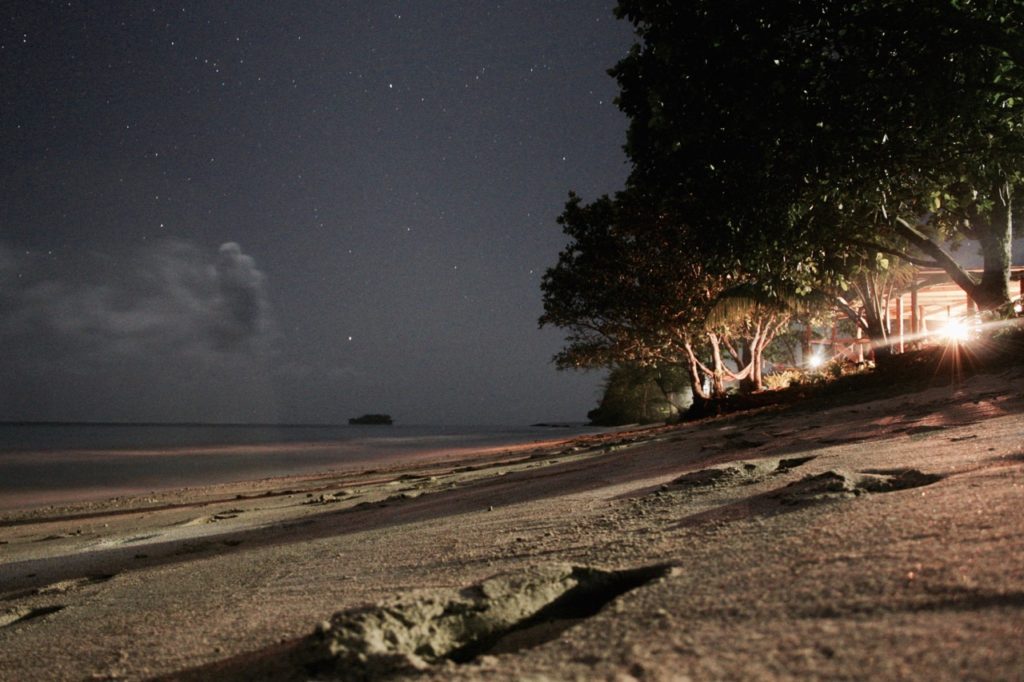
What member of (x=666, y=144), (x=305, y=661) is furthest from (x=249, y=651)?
(x=666, y=144)

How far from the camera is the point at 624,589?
1818mm

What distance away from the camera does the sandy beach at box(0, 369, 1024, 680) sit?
1.20 m

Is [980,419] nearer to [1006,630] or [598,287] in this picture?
[1006,630]

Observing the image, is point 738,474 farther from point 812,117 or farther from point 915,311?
point 915,311

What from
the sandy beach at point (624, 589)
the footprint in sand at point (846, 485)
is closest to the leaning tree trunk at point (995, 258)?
the sandy beach at point (624, 589)

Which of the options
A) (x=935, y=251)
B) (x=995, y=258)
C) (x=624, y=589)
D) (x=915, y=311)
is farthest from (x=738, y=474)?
(x=915, y=311)

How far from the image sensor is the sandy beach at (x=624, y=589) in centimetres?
120

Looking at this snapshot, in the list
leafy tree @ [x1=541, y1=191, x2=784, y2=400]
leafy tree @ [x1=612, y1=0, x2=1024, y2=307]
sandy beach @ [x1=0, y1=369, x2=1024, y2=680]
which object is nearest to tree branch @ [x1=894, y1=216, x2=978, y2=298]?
leafy tree @ [x1=612, y1=0, x2=1024, y2=307]

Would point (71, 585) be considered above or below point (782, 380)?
below

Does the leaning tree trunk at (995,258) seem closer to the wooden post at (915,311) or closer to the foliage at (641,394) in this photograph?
the wooden post at (915,311)

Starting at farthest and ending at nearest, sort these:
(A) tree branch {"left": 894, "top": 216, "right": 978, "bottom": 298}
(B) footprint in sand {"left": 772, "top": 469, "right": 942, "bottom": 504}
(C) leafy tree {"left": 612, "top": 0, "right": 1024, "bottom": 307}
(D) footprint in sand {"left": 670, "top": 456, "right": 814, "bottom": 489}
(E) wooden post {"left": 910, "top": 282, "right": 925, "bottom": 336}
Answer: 1. (E) wooden post {"left": 910, "top": 282, "right": 925, "bottom": 336}
2. (A) tree branch {"left": 894, "top": 216, "right": 978, "bottom": 298}
3. (C) leafy tree {"left": 612, "top": 0, "right": 1024, "bottom": 307}
4. (D) footprint in sand {"left": 670, "top": 456, "right": 814, "bottom": 489}
5. (B) footprint in sand {"left": 772, "top": 469, "right": 942, "bottom": 504}

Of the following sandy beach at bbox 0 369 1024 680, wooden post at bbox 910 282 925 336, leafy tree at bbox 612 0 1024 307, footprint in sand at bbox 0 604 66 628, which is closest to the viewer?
sandy beach at bbox 0 369 1024 680

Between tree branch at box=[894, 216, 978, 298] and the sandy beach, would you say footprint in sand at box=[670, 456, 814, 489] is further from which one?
tree branch at box=[894, 216, 978, 298]

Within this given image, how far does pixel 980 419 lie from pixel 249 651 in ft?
18.1
